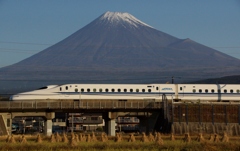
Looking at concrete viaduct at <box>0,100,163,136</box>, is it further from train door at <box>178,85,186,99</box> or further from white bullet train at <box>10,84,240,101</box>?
train door at <box>178,85,186,99</box>

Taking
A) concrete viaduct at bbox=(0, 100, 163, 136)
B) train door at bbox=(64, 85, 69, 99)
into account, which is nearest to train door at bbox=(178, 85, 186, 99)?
concrete viaduct at bbox=(0, 100, 163, 136)

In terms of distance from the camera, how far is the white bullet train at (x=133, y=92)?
94.9 metres

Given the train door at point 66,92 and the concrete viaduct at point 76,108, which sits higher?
the train door at point 66,92

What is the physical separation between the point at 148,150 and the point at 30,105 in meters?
44.8

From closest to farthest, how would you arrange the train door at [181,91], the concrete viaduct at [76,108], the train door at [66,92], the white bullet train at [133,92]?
the concrete viaduct at [76,108] < the train door at [66,92] < the white bullet train at [133,92] < the train door at [181,91]

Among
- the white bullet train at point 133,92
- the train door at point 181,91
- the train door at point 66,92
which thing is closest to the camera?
the train door at point 66,92

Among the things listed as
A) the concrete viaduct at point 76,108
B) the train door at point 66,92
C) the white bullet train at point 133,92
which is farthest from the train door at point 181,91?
the train door at point 66,92

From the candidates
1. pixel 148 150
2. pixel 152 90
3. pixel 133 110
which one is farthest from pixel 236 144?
pixel 152 90

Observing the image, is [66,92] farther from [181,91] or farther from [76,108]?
[181,91]

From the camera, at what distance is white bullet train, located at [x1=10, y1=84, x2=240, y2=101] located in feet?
311

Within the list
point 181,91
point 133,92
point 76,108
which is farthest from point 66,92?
point 181,91

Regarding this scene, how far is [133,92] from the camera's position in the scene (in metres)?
96.7

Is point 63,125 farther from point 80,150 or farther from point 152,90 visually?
point 80,150

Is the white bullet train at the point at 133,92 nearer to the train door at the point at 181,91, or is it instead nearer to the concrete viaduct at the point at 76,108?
the train door at the point at 181,91
